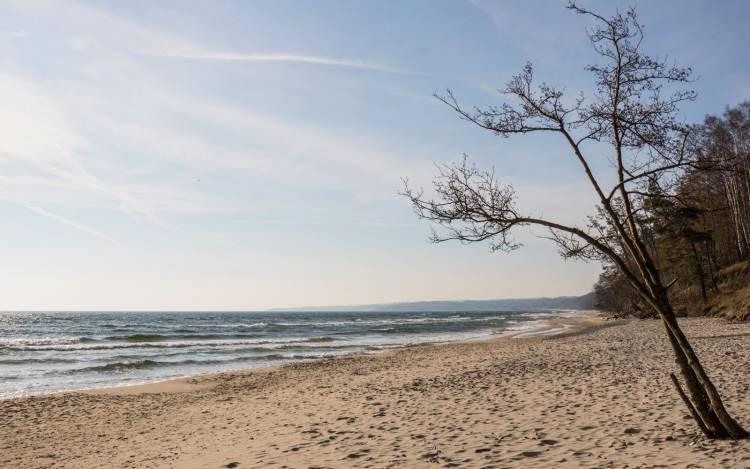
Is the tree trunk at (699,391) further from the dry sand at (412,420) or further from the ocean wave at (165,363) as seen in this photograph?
the ocean wave at (165,363)

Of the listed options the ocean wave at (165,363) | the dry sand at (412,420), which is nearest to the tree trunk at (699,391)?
the dry sand at (412,420)

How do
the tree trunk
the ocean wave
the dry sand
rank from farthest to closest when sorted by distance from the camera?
the ocean wave
the dry sand
the tree trunk

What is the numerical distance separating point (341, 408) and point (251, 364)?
16.9m

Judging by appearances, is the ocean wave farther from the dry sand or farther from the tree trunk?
the tree trunk

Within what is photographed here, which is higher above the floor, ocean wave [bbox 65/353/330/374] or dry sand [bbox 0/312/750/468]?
dry sand [bbox 0/312/750/468]

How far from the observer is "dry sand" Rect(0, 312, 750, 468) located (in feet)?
25.0

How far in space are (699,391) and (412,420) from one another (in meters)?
5.22

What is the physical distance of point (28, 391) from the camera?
776 inches

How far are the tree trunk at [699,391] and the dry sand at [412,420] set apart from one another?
0.90 feet

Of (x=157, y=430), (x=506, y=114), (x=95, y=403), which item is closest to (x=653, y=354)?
(x=506, y=114)

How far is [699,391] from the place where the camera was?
23.9ft

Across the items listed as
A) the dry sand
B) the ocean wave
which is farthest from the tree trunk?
the ocean wave

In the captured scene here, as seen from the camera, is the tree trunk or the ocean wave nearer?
the tree trunk

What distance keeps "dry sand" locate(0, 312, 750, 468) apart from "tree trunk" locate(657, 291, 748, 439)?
274 mm
